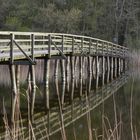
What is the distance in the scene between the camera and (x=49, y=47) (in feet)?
64.9

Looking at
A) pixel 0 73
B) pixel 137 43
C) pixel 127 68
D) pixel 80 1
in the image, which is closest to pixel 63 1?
pixel 80 1

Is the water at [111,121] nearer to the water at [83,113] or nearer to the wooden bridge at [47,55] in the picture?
the water at [83,113]

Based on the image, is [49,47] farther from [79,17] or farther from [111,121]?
[79,17]

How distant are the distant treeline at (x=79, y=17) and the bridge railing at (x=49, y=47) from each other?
11.6m

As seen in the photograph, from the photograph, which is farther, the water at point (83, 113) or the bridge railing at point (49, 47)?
the bridge railing at point (49, 47)

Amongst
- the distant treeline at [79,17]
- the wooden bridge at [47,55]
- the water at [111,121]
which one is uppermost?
the distant treeline at [79,17]

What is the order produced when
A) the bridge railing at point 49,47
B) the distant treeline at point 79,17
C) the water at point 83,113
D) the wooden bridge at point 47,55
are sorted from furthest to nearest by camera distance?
the distant treeline at point 79,17 < the bridge railing at point 49,47 < the wooden bridge at point 47,55 < the water at point 83,113

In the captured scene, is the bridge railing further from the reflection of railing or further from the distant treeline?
the distant treeline

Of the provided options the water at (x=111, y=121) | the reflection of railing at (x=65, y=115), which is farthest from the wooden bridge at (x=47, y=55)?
the water at (x=111, y=121)

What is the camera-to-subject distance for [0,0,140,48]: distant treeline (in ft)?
171

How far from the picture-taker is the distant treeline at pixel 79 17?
52156 mm

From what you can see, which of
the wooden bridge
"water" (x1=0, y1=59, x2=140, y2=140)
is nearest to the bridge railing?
Result: the wooden bridge

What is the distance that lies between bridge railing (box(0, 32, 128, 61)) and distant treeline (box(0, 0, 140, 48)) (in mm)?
11588

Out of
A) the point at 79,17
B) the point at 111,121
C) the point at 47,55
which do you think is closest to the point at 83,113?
the point at 111,121
